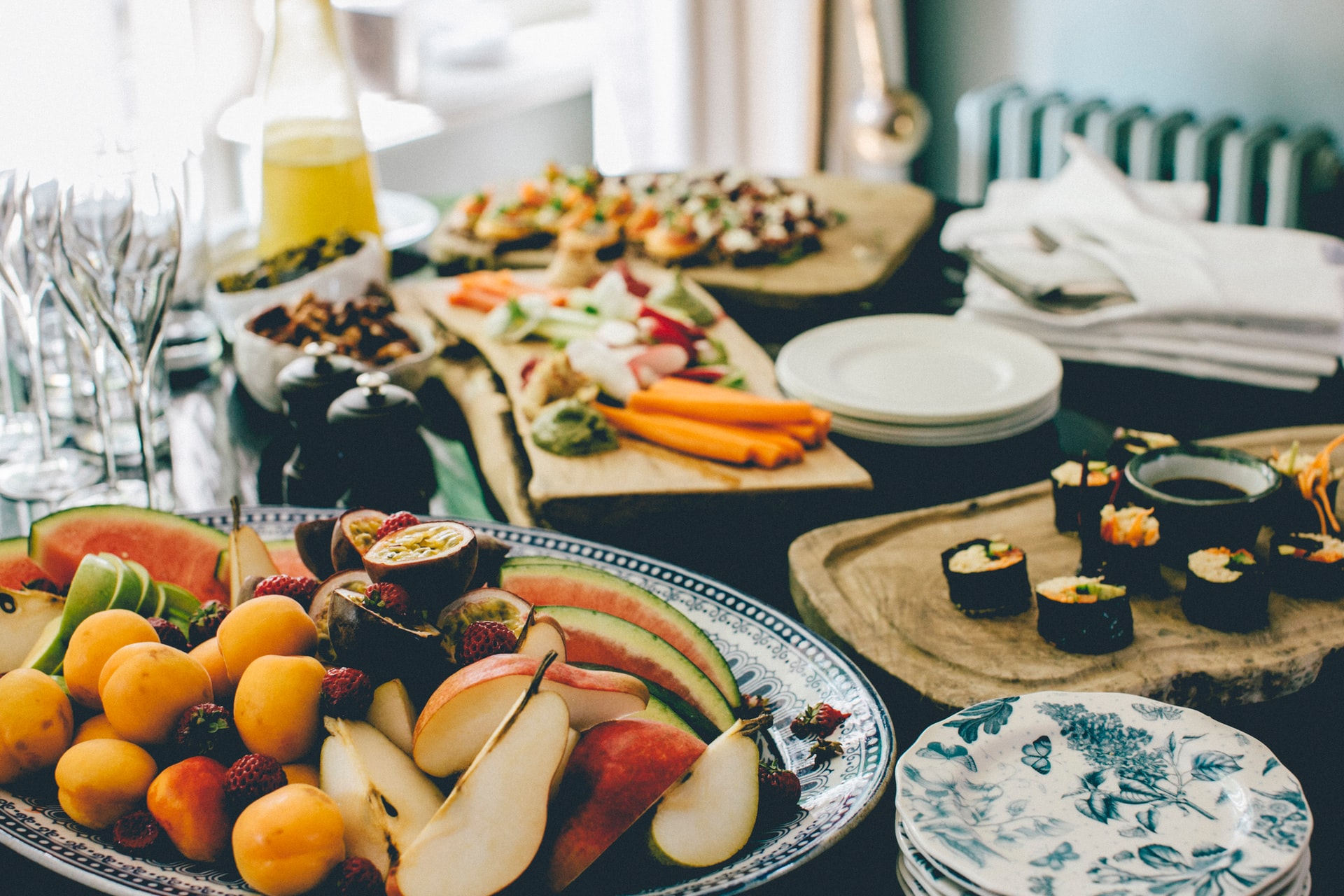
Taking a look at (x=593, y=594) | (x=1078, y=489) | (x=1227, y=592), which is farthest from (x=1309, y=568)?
(x=593, y=594)

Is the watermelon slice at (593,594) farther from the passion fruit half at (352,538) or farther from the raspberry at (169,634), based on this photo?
the raspberry at (169,634)

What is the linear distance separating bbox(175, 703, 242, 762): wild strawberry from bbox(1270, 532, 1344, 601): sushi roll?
3.30 ft

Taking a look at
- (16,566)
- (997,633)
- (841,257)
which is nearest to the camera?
(16,566)

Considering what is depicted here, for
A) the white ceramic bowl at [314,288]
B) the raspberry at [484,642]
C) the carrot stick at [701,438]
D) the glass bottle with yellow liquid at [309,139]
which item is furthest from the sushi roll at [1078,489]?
the glass bottle with yellow liquid at [309,139]

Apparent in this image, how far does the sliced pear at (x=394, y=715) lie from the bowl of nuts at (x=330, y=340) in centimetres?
88

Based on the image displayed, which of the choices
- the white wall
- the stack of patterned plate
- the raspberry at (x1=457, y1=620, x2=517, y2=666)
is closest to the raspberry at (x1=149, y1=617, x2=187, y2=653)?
the raspberry at (x1=457, y1=620, x2=517, y2=666)

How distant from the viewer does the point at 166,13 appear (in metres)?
3.02

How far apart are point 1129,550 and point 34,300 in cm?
129

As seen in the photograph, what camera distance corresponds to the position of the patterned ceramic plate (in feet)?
2.37

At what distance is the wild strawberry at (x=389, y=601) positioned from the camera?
0.79 m

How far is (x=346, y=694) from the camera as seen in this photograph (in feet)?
2.48

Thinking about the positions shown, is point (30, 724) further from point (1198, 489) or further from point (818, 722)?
point (1198, 489)

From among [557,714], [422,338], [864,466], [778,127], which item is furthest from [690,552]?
[778,127]

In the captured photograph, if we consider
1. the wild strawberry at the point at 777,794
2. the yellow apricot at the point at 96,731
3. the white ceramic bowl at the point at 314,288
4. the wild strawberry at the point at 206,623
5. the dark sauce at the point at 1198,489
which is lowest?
the wild strawberry at the point at 777,794
